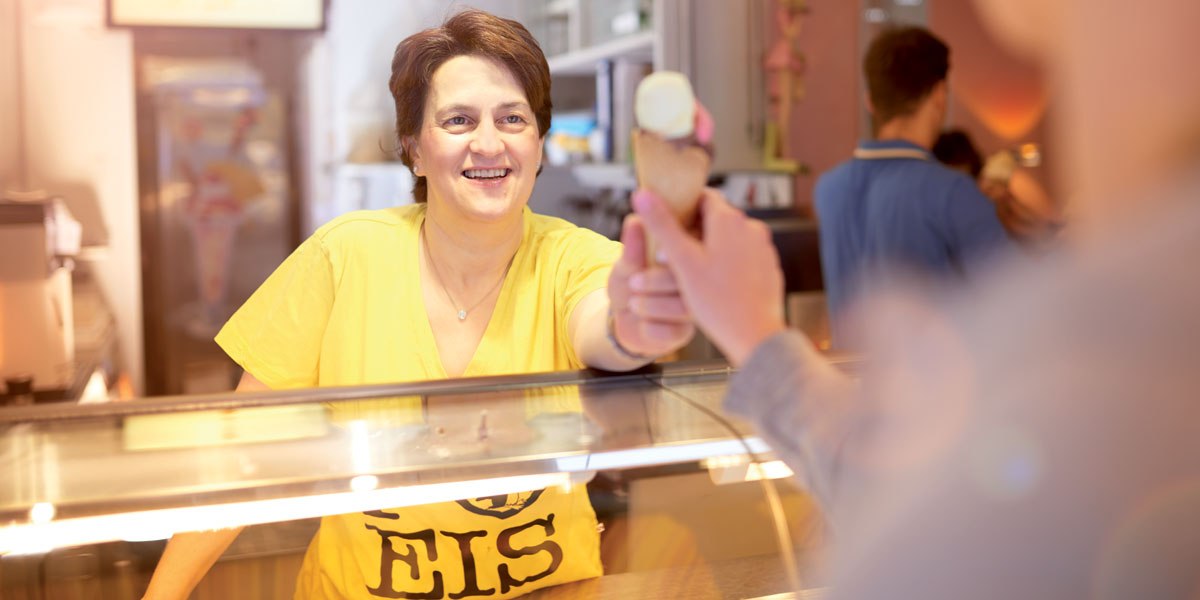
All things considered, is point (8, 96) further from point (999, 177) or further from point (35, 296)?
point (999, 177)

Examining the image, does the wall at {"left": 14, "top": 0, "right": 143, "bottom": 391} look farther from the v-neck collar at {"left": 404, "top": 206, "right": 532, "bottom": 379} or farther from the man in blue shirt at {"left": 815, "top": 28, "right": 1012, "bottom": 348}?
the man in blue shirt at {"left": 815, "top": 28, "right": 1012, "bottom": 348}

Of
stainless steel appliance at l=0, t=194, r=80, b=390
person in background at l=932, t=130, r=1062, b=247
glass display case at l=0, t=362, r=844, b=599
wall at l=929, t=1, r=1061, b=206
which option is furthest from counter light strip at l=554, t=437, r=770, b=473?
wall at l=929, t=1, r=1061, b=206

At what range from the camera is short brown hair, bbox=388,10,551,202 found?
1031mm

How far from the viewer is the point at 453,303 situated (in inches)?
42.4

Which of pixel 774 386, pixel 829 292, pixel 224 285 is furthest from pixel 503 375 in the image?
pixel 829 292

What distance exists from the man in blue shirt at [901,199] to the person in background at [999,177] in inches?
7.3

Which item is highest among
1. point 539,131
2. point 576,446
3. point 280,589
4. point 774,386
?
point 539,131

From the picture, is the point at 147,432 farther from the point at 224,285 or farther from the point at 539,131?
the point at 224,285

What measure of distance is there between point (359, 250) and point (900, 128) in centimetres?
121

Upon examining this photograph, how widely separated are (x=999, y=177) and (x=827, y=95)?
0.68 m

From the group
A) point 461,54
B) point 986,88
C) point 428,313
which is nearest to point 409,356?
point 428,313

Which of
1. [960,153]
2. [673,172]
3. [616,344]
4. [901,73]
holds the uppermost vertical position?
[901,73]

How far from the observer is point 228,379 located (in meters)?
1.14

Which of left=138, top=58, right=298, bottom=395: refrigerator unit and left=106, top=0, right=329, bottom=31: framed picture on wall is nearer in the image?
left=138, top=58, right=298, bottom=395: refrigerator unit
